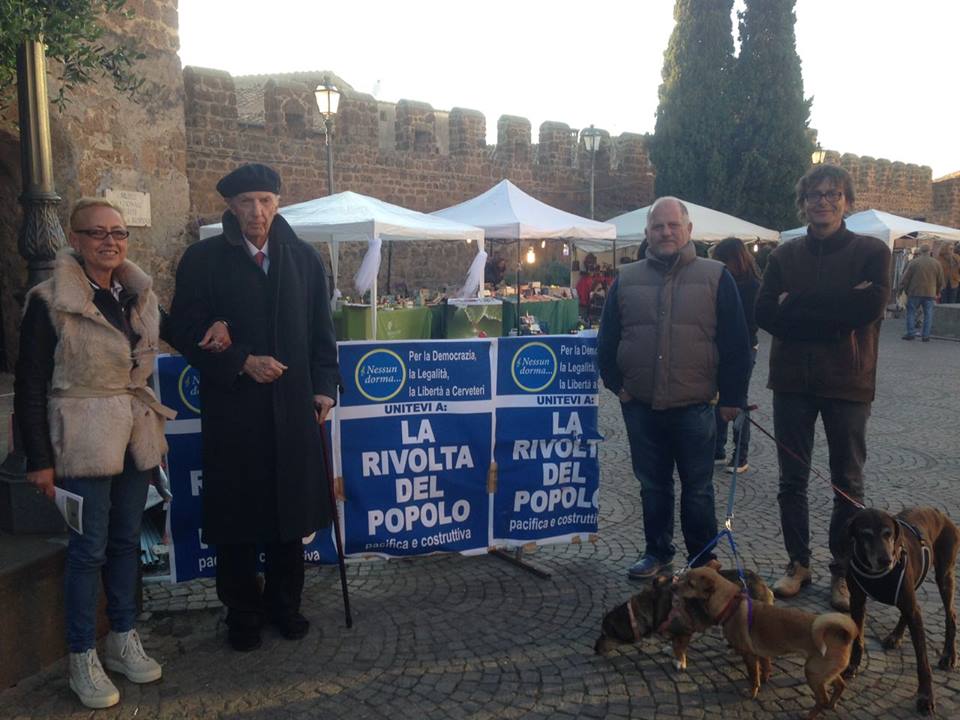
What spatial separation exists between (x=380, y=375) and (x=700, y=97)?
63.2 feet

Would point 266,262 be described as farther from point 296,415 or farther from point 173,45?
point 173,45

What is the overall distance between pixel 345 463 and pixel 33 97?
2236 millimetres

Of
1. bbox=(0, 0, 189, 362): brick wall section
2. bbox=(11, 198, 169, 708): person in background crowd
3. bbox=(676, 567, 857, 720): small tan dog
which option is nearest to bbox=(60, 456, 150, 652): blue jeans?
bbox=(11, 198, 169, 708): person in background crowd

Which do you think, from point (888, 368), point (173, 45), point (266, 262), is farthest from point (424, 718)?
point (888, 368)

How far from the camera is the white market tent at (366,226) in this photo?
10117 mm

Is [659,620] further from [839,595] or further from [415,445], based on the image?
[415,445]

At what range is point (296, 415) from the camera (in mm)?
3219

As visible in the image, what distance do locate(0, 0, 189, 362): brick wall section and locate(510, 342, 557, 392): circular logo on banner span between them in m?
6.52

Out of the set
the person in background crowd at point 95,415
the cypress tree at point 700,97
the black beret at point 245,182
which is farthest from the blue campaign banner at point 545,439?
the cypress tree at point 700,97

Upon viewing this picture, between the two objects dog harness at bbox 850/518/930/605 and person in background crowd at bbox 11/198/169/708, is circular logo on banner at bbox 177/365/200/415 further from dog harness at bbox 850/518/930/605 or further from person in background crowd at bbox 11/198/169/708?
dog harness at bbox 850/518/930/605

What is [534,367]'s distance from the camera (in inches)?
160

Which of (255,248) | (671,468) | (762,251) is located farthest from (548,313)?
(762,251)

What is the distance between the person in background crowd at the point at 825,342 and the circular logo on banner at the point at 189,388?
2.80m

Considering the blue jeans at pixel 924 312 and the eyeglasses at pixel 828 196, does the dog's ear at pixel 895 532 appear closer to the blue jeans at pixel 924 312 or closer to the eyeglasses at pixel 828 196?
the eyeglasses at pixel 828 196
